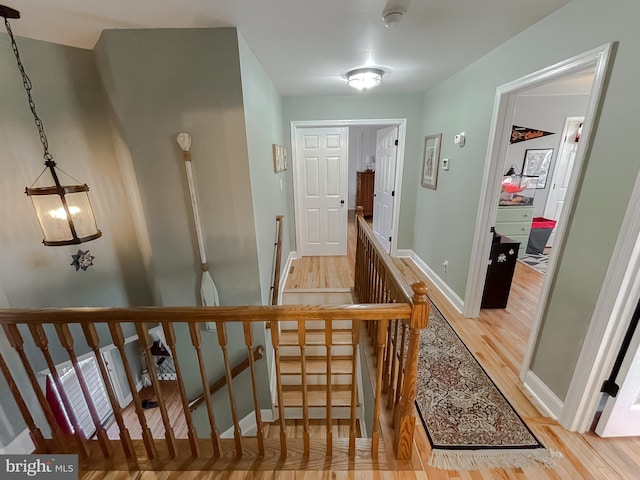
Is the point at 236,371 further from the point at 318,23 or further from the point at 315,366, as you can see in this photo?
the point at 318,23

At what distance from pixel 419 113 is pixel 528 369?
3255 millimetres

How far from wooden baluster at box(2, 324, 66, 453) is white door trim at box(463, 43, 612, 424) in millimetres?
2703

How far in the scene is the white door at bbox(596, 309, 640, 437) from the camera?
1336 mm

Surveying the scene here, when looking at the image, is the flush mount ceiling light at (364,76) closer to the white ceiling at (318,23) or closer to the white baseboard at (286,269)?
the white ceiling at (318,23)

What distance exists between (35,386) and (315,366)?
213cm

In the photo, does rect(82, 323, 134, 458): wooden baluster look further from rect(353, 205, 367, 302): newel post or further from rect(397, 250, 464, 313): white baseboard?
rect(397, 250, 464, 313): white baseboard

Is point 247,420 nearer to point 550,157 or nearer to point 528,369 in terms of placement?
point 528,369

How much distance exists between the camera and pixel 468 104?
2.59 m

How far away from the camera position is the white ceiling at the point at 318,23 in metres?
1.45

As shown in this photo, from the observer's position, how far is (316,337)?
2.96m

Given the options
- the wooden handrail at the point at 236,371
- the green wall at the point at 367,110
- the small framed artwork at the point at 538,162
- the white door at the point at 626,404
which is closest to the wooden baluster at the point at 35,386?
the wooden handrail at the point at 236,371

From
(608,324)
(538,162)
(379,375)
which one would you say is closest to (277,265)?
(379,375)

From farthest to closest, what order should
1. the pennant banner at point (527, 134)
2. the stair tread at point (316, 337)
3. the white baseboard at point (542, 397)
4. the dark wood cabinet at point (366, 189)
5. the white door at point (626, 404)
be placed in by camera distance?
1. the dark wood cabinet at point (366, 189)
2. the pennant banner at point (527, 134)
3. the stair tread at point (316, 337)
4. the white baseboard at point (542, 397)
5. the white door at point (626, 404)

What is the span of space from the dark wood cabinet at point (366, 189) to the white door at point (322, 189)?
8.73ft
